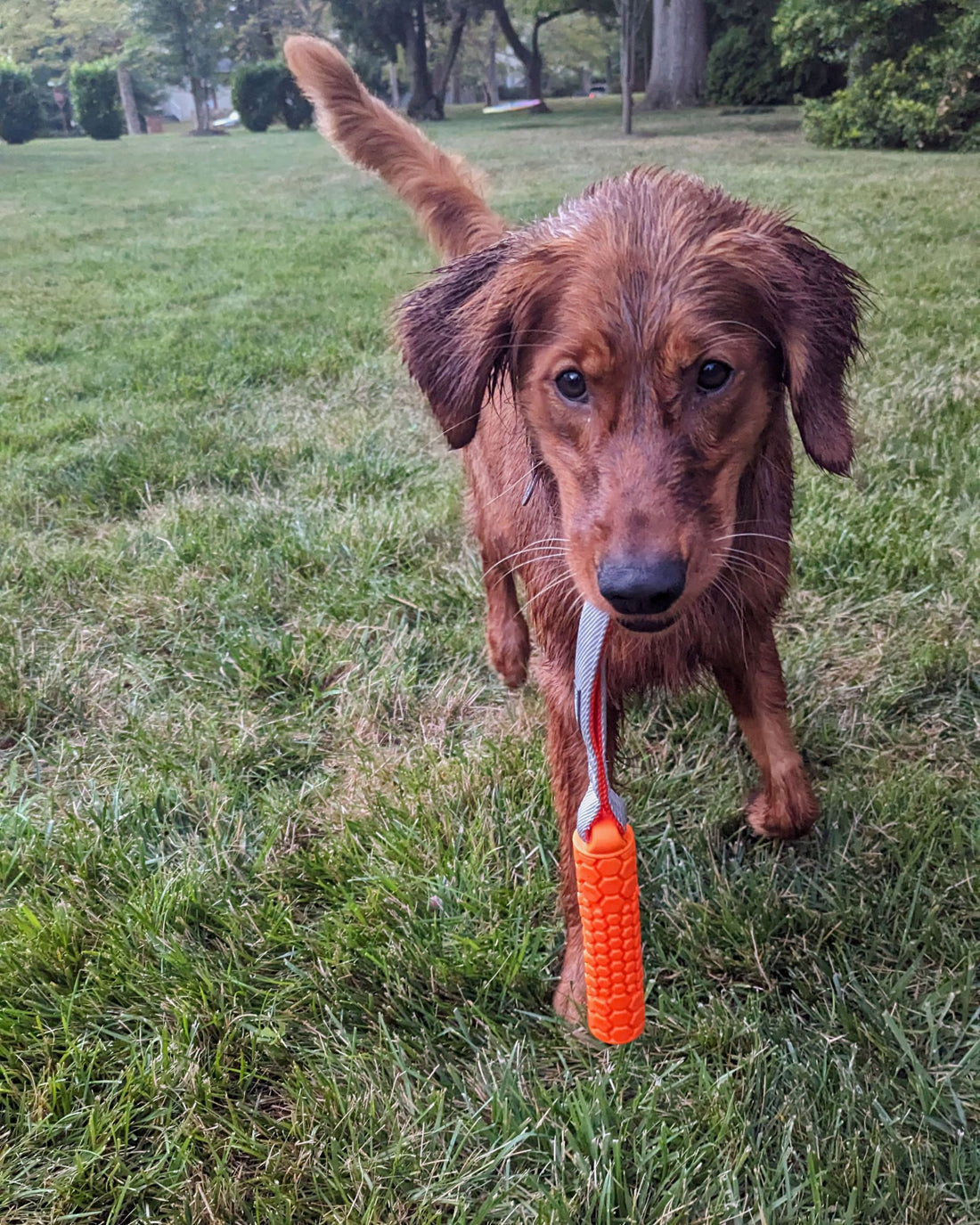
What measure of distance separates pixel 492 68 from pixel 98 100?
16335 millimetres

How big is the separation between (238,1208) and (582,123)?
25.8 metres

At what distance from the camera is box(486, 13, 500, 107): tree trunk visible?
32875 millimetres

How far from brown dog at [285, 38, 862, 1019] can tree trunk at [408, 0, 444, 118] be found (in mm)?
29230

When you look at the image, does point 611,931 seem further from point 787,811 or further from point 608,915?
Answer: point 787,811

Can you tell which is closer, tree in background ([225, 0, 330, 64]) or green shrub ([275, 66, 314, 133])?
tree in background ([225, 0, 330, 64])

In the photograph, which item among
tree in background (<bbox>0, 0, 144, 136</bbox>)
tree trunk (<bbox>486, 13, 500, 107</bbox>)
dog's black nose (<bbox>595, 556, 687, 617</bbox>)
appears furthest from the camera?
tree trunk (<bbox>486, 13, 500, 107</bbox>)

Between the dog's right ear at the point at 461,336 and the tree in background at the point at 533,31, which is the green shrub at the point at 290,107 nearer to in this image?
the tree in background at the point at 533,31

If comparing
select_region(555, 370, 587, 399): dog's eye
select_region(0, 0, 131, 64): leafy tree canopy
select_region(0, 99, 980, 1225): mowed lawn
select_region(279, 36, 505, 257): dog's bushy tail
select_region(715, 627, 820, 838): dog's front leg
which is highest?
select_region(0, 0, 131, 64): leafy tree canopy

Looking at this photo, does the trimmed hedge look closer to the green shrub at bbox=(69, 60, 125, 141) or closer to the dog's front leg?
the dog's front leg

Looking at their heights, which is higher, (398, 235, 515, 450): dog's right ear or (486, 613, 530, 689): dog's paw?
(398, 235, 515, 450): dog's right ear

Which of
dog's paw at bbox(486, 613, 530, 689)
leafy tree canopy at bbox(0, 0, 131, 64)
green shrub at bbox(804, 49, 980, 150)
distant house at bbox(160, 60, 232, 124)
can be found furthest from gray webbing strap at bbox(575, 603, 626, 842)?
distant house at bbox(160, 60, 232, 124)

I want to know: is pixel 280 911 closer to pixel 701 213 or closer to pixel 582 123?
pixel 701 213

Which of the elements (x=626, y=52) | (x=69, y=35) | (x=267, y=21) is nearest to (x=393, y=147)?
(x=626, y=52)

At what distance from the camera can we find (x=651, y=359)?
150 cm
